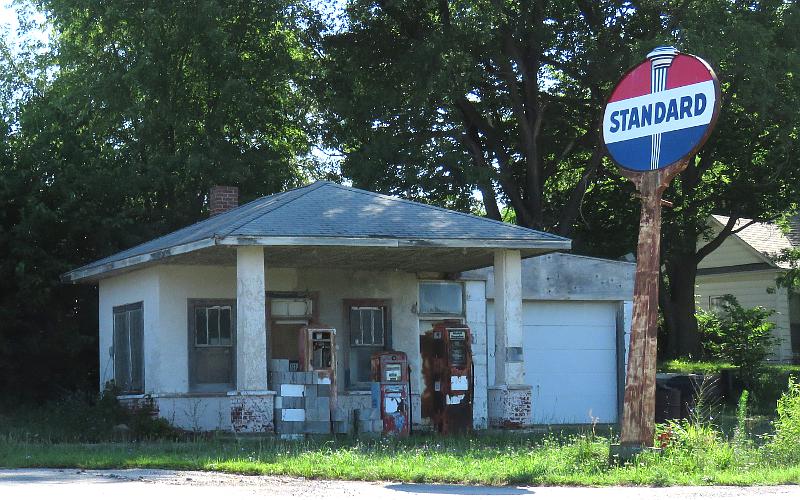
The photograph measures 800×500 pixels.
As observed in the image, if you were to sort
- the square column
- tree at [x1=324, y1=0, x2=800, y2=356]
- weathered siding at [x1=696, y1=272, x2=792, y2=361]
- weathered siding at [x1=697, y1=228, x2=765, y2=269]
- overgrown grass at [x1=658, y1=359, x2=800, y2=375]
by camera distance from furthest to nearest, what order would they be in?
weathered siding at [x1=697, y1=228, x2=765, y2=269] < weathered siding at [x1=696, y1=272, x2=792, y2=361] < overgrown grass at [x1=658, y1=359, x2=800, y2=375] < tree at [x1=324, y1=0, x2=800, y2=356] < the square column

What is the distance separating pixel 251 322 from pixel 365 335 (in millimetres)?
4441

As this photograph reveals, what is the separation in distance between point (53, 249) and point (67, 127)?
4648 millimetres

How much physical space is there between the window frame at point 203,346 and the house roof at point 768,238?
24147 mm

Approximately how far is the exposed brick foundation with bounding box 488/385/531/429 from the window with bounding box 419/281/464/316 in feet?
11.1

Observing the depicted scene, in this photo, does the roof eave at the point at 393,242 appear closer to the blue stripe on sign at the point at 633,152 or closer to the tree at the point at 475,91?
the blue stripe on sign at the point at 633,152

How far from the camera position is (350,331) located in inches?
800

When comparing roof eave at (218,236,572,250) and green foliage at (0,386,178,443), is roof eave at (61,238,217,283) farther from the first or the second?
green foliage at (0,386,178,443)

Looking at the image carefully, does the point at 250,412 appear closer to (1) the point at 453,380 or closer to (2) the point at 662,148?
(1) the point at 453,380

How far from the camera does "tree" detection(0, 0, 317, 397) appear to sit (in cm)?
2316

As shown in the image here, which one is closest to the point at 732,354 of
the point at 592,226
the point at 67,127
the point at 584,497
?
the point at 592,226

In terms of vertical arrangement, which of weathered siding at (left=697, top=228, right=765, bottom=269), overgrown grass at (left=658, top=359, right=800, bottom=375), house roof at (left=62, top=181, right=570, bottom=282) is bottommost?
overgrown grass at (left=658, top=359, right=800, bottom=375)

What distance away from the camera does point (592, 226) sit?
33.0 meters

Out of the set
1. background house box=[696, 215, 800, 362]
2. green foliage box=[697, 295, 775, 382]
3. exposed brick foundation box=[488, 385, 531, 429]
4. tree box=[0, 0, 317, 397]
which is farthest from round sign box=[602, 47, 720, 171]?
background house box=[696, 215, 800, 362]

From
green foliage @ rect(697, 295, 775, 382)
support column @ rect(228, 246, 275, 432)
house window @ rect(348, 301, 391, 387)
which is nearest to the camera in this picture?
support column @ rect(228, 246, 275, 432)
